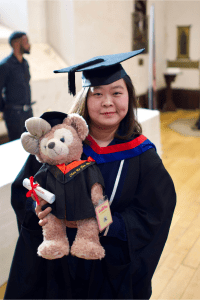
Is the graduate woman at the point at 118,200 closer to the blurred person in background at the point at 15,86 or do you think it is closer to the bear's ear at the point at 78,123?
the bear's ear at the point at 78,123

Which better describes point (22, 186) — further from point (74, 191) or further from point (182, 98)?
point (182, 98)

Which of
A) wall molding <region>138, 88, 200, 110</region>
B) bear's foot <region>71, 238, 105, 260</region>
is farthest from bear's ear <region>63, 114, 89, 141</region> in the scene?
wall molding <region>138, 88, 200, 110</region>

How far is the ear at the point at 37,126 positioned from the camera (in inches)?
40.3

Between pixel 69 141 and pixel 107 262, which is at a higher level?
pixel 69 141

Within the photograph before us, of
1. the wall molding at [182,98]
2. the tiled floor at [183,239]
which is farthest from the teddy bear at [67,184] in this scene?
the wall molding at [182,98]

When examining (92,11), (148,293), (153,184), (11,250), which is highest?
(92,11)

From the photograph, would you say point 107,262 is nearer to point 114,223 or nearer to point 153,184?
point 114,223

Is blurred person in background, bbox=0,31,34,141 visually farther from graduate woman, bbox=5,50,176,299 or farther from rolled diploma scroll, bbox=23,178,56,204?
rolled diploma scroll, bbox=23,178,56,204

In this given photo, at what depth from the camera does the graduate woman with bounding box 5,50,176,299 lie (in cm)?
107

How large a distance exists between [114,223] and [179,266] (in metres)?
1.32

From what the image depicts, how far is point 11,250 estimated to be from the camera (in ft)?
6.36

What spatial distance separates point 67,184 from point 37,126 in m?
0.22

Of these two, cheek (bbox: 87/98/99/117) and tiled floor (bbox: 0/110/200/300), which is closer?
cheek (bbox: 87/98/99/117)

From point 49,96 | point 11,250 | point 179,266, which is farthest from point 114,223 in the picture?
point 49,96
